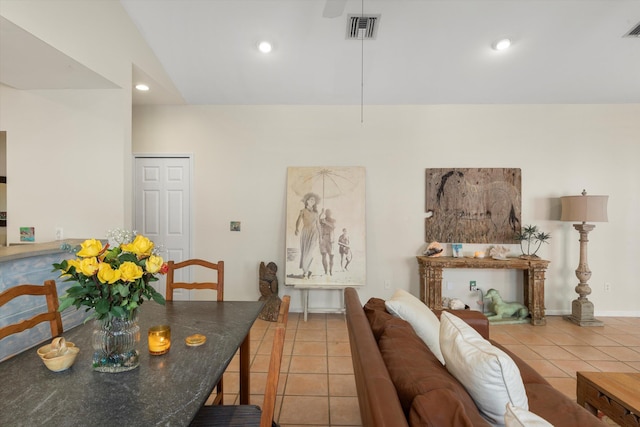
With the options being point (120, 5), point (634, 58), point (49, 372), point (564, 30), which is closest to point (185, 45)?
point (120, 5)

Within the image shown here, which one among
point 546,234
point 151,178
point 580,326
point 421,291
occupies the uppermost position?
point 151,178

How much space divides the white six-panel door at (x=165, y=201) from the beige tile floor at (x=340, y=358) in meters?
1.63

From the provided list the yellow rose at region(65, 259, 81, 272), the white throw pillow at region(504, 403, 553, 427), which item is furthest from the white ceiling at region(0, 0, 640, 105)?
the white throw pillow at region(504, 403, 553, 427)

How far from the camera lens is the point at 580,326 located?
3758 millimetres

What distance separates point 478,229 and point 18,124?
5168mm

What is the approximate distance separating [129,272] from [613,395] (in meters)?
2.36

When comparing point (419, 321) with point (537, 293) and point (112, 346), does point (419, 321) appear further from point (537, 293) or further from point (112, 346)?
point (537, 293)

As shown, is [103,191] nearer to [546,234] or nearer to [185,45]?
[185,45]

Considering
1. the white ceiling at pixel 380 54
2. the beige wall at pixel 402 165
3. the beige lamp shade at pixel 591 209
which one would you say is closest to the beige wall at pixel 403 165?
the beige wall at pixel 402 165

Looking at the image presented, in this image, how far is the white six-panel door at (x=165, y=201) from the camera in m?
4.22

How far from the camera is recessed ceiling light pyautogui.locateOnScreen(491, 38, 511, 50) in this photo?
319 cm

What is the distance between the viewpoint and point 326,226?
4070 mm

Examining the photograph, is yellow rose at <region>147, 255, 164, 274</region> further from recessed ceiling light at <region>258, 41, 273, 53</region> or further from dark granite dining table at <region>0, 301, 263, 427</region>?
recessed ceiling light at <region>258, 41, 273, 53</region>

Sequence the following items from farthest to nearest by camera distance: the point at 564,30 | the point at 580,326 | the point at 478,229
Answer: the point at 478,229
the point at 580,326
the point at 564,30
